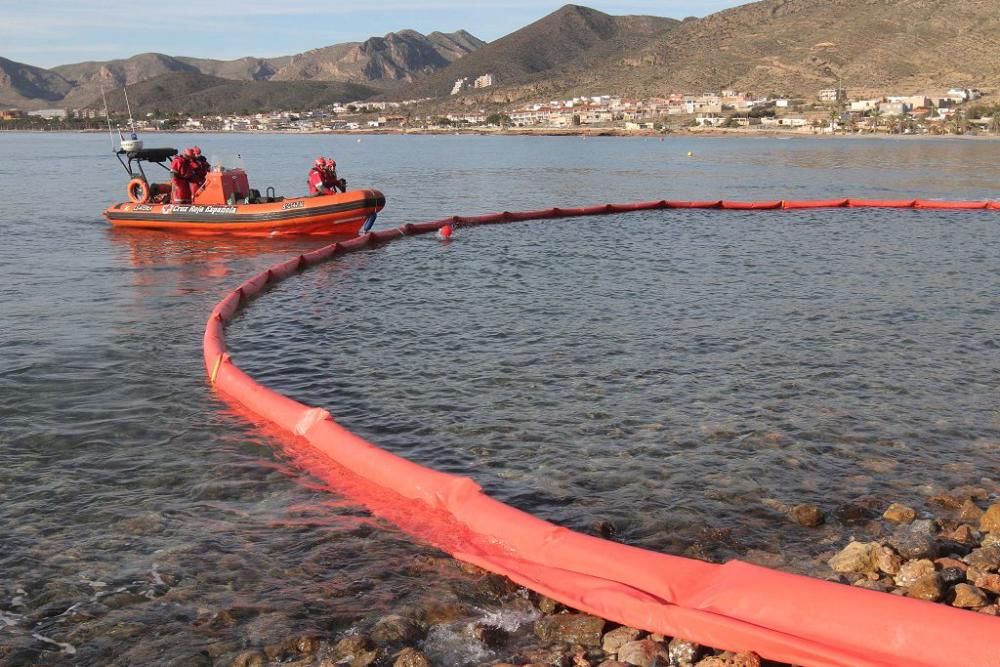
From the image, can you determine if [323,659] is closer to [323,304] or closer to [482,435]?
[482,435]

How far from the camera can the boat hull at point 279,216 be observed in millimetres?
23000

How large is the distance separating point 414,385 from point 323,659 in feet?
18.4

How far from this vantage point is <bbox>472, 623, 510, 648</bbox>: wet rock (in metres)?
5.27

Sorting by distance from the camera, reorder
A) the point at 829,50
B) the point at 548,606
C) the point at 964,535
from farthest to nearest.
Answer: the point at 829,50
the point at 964,535
the point at 548,606

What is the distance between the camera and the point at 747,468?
8.02 metres

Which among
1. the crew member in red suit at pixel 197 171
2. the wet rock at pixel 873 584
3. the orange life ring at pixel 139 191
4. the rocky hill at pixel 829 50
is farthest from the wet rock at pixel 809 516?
the rocky hill at pixel 829 50

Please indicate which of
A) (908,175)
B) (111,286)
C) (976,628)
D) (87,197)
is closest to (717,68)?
(908,175)

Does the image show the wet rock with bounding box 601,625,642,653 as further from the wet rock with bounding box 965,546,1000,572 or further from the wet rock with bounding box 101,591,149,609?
the wet rock with bounding box 101,591,149,609

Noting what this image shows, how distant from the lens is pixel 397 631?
540cm

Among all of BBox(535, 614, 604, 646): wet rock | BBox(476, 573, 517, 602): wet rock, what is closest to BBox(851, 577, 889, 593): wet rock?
BBox(535, 614, 604, 646): wet rock

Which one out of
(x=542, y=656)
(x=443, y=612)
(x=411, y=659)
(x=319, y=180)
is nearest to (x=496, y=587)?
(x=443, y=612)

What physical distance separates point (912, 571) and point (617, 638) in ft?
6.83

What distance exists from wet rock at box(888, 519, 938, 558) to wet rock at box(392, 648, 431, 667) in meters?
3.34

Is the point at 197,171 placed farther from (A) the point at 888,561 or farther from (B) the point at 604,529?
(A) the point at 888,561
